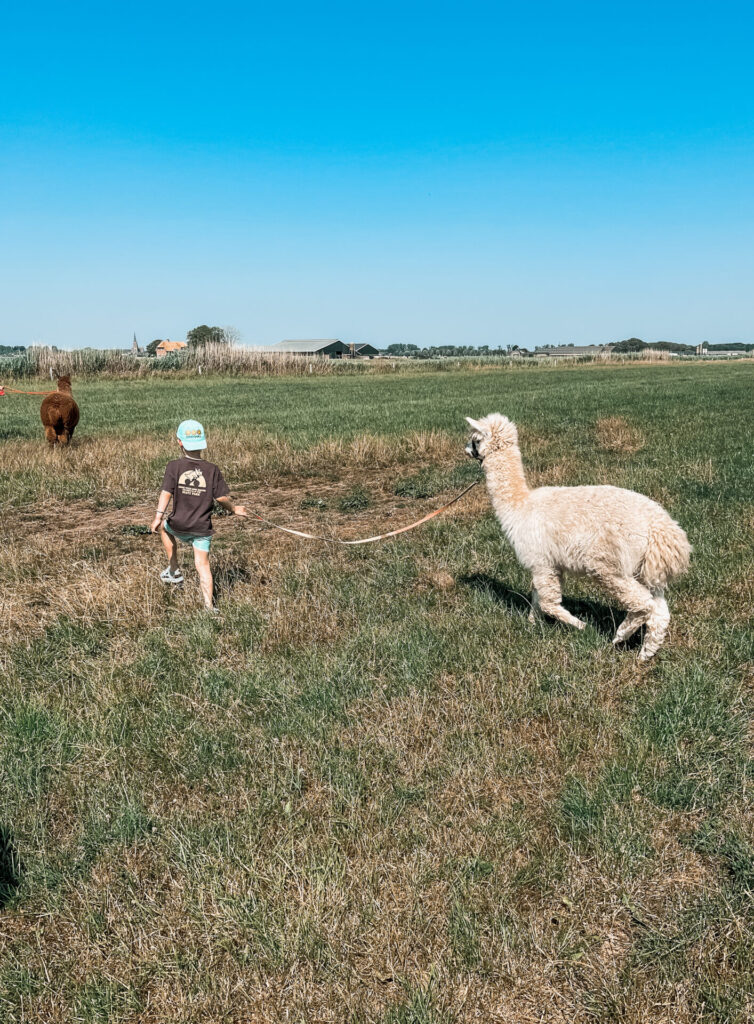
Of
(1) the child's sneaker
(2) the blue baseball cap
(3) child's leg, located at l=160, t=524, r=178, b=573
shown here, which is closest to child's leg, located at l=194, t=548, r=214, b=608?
(3) child's leg, located at l=160, t=524, r=178, b=573

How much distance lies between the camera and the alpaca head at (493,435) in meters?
5.91

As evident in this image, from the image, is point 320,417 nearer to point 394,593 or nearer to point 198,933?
point 394,593

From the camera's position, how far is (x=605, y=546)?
16.0 ft

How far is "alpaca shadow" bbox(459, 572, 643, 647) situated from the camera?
5691 millimetres

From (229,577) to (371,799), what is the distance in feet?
13.7

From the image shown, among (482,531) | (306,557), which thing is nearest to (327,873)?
(306,557)

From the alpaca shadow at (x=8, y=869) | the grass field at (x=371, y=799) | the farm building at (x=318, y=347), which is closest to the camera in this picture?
the grass field at (x=371, y=799)

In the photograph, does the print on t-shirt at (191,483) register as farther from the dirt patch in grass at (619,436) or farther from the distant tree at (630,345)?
the distant tree at (630,345)

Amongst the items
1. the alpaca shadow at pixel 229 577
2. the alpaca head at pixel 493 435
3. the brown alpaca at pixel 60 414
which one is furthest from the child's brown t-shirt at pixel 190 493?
the brown alpaca at pixel 60 414

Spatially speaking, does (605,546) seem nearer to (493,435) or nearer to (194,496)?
(493,435)

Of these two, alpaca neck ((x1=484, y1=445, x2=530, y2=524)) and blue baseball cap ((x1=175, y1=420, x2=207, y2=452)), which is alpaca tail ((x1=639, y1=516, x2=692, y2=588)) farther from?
blue baseball cap ((x1=175, y1=420, x2=207, y2=452))

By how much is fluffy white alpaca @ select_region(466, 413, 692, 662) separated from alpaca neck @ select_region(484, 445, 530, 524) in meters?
0.01

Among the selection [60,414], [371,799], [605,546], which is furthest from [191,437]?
[60,414]

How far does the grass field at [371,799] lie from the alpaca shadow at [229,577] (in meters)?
0.04
